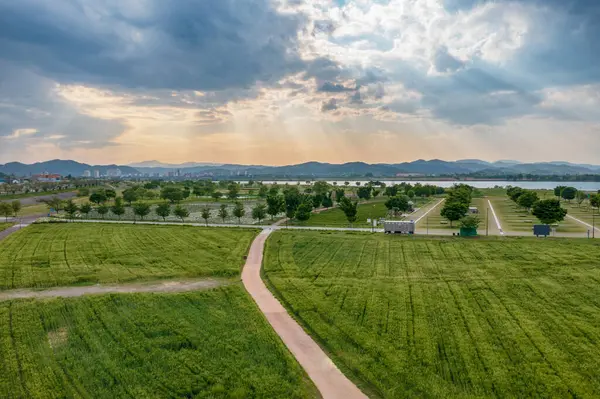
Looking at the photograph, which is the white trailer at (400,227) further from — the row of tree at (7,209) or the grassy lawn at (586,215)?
the row of tree at (7,209)

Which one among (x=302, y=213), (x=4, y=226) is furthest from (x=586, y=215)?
(x=4, y=226)

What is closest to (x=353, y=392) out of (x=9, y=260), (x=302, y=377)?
(x=302, y=377)

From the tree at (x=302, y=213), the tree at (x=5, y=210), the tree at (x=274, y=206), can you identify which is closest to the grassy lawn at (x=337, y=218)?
the tree at (x=302, y=213)

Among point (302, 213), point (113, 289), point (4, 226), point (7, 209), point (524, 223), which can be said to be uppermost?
point (7, 209)

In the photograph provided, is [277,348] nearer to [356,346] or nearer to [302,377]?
[302,377]

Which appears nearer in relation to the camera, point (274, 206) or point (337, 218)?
point (274, 206)

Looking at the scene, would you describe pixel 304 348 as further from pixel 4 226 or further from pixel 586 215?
pixel 586 215

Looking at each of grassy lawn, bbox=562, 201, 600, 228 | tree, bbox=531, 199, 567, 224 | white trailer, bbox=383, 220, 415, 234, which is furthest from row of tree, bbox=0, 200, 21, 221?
grassy lawn, bbox=562, 201, 600, 228
